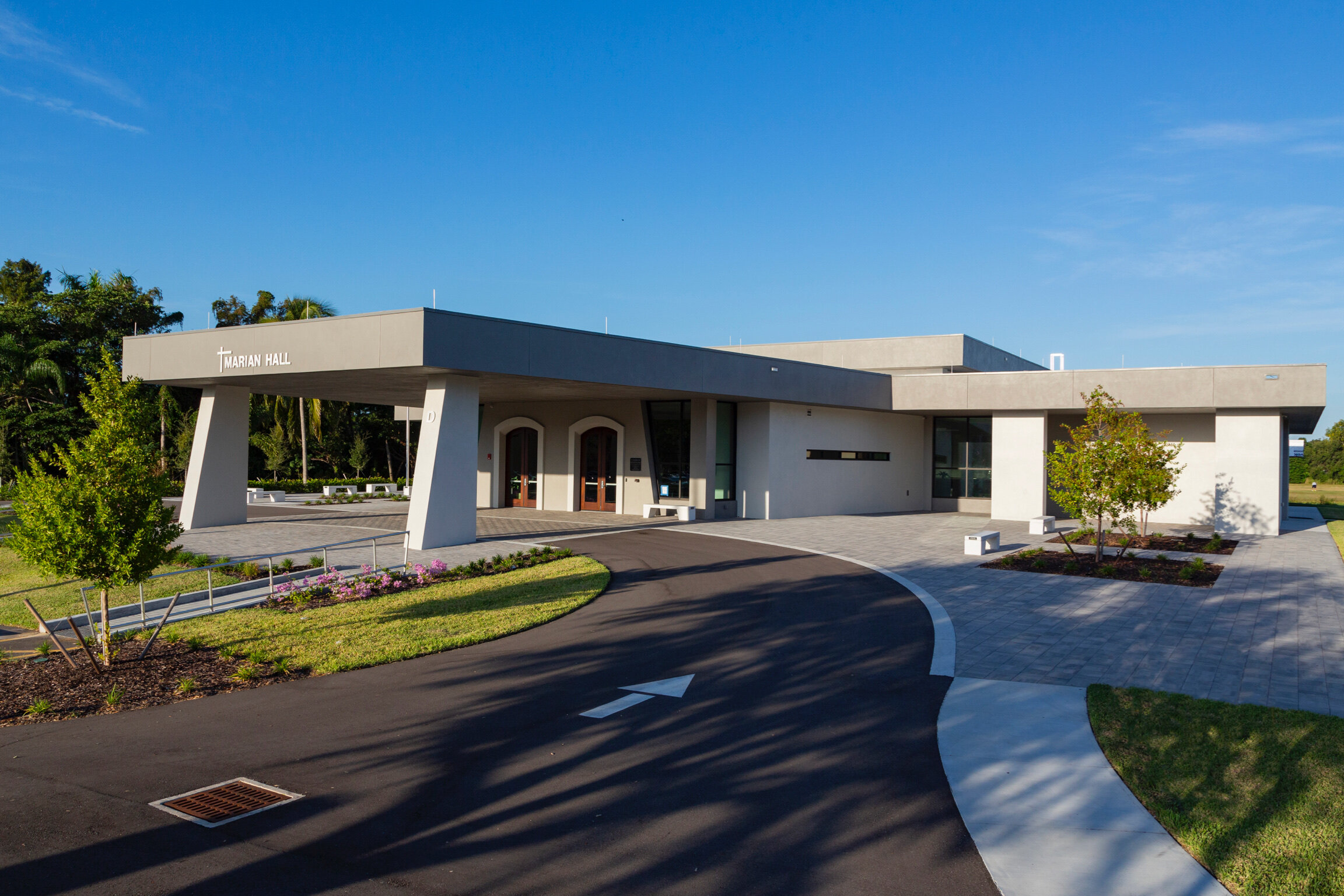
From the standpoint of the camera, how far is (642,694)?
8.32 metres

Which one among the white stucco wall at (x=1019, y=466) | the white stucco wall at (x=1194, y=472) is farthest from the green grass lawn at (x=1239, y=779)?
the white stucco wall at (x=1194, y=472)

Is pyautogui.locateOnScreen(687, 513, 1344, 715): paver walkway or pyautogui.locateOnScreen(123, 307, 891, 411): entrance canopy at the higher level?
pyautogui.locateOnScreen(123, 307, 891, 411): entrance canopy

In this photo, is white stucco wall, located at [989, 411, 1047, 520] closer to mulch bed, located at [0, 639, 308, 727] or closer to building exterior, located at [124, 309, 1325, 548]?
building exterior, located at [124, 309, 1325, 548]

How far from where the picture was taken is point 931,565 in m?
17.2

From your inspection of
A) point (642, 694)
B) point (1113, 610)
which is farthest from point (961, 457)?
point (642, 694)

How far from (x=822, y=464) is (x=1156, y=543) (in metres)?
10.8

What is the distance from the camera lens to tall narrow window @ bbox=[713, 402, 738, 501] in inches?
1082

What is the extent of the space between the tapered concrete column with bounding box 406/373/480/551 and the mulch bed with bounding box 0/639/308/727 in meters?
8.50

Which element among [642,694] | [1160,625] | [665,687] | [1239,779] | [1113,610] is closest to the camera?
[1239,779]

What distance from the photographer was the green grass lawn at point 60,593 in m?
13.6

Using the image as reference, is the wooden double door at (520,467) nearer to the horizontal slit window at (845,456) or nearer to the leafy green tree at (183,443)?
the horizontal slit window at (845,456)

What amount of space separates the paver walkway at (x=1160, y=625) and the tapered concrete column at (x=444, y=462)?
8454 mm

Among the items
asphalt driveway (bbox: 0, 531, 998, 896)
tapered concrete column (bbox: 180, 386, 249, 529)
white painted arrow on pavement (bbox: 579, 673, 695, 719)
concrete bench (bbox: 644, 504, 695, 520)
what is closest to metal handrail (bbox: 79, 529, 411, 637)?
asphalt driveway (bbox: 0, 531, 998, 896)

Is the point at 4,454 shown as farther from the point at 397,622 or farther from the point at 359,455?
the point at 397,622
